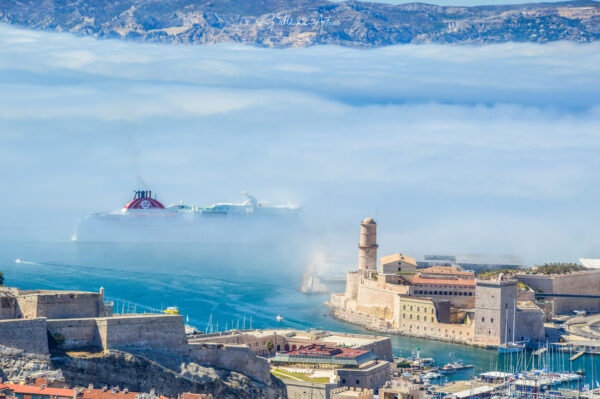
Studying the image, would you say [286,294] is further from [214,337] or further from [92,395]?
[92,395]

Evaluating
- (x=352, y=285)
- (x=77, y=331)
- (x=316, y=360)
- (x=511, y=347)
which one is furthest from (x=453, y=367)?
(x=77, y=331)

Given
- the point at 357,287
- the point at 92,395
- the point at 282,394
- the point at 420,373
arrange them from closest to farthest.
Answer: the point at 92,395
the point at 282,394
the point at 420,373
the point at 357,287

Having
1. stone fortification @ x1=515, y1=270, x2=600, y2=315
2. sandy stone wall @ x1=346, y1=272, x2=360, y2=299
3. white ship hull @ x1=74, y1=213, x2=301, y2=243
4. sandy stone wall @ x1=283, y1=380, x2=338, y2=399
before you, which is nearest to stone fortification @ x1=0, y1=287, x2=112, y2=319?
sandy stone wall @ x1=283, y1=380, x2=338, y2=399

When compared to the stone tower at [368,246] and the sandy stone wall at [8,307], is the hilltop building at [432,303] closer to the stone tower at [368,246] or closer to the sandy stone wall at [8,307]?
the stone tower at [368,246]

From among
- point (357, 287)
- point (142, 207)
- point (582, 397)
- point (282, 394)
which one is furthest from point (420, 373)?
point (142, 207)

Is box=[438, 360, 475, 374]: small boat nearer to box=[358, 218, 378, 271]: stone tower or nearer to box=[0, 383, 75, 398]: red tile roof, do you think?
box=[358, 218, 378, 271]: stone tower

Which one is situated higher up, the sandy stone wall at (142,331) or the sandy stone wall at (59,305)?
the sandy stone wall at (59,305)

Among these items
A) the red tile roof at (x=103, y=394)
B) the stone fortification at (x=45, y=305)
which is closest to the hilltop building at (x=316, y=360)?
the stone fortification at (x=45, y=305)
